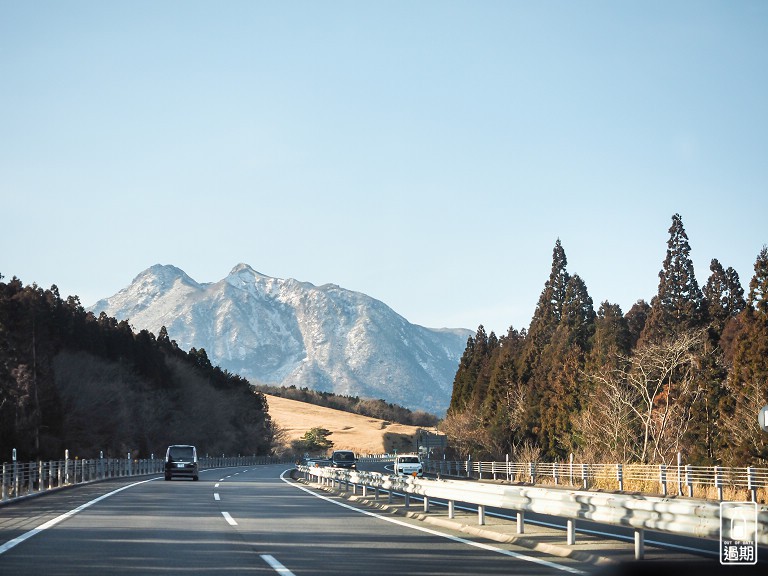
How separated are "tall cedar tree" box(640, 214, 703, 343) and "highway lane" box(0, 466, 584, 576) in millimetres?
61956

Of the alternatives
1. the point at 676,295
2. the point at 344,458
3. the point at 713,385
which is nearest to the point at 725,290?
the point at 676,295

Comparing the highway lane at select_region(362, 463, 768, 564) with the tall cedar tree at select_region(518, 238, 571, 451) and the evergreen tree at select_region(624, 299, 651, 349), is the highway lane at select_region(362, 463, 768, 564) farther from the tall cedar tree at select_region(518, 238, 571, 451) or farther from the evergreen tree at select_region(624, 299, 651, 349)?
the evergreen tree at select_region(624, 299, 651, 349)

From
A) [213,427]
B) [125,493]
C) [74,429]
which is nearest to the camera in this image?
[125,493]

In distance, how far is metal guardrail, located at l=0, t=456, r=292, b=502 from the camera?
107 feet

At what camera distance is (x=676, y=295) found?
83875 millimetres

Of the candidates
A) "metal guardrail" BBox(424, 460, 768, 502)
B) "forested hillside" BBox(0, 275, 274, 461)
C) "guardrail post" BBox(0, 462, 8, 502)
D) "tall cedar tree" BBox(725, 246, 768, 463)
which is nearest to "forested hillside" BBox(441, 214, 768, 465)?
"tall cedar tree" BBox(725, 246, 768, 463)

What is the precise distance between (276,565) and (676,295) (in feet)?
246

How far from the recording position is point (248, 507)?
85.8ft

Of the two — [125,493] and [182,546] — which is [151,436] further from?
[182,546]

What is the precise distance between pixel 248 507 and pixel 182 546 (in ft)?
34.7

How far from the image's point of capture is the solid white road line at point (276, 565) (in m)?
12.5

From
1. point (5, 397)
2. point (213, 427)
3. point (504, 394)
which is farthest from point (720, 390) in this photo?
point (213, 427)

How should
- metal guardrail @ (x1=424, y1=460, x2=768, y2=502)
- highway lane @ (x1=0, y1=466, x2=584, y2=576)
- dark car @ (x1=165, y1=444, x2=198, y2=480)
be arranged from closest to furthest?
highway lane @ (x1=0, y1=466, x2=584, y2=576) → metal guardrail @ (x1=424, y1=460, x2=768, y2=502) → dark car @ (x1=165, y1=444, x2=198, y2=480)

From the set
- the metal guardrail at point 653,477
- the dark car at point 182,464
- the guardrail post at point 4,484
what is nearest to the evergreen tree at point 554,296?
the metal guardrail at point 653,477
